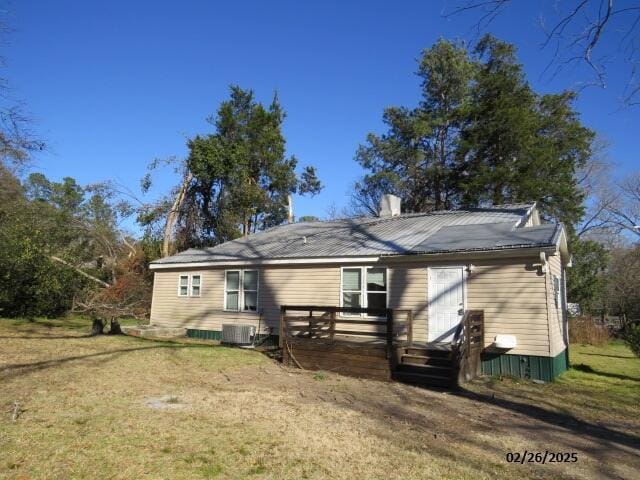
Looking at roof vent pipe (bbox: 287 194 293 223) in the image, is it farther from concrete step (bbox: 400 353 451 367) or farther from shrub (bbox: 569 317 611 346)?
concrete step (bbox: 400 353 451 367)

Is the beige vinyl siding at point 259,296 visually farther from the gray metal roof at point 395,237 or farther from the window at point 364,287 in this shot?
the gray metal roof at point 395,237

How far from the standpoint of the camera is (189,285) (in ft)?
56.5

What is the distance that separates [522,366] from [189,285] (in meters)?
11.8

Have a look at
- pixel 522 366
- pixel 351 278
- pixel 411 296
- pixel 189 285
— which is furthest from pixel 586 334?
pixel 189 285

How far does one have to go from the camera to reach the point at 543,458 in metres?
5.28

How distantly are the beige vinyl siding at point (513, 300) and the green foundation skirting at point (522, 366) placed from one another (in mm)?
149

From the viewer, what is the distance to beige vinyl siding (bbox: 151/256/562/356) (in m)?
10.1

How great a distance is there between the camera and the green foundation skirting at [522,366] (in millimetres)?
9891

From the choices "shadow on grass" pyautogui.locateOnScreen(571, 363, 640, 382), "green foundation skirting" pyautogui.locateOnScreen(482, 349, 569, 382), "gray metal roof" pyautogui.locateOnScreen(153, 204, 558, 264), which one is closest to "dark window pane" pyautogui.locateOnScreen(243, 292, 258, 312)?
"gray metal roof" pyautogui.locateOnScreen(153, 204, 558, 264)

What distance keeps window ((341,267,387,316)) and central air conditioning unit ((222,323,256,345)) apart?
3.34 m

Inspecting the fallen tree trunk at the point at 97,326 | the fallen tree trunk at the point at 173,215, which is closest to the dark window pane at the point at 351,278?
the fallen tree trunk at the point at 97,326

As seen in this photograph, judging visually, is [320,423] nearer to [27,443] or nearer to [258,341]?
[27,443]

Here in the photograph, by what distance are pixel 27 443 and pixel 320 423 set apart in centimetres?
343

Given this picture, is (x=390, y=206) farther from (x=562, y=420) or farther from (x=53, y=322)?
(x=53, y=322)
